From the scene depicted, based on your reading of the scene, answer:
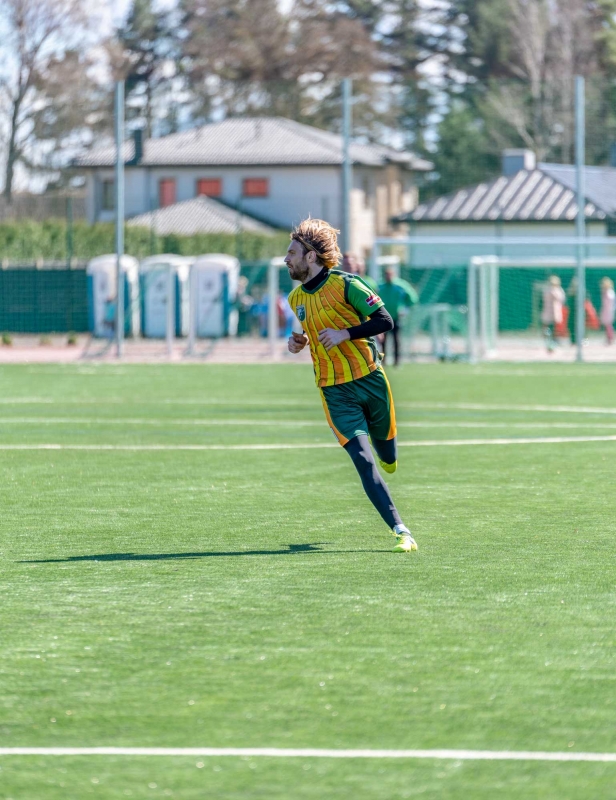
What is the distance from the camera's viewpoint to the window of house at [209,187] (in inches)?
2398

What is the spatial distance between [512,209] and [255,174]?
15363 millimetres

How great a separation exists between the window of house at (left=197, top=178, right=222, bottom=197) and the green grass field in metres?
48.2

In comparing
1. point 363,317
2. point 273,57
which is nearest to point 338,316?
point 363,317

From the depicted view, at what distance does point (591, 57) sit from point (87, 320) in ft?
96.5

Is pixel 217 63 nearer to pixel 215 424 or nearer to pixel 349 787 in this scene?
pixel 215 424

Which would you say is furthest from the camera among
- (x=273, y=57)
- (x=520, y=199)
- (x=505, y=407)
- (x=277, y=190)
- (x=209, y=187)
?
(x=273, y=57)

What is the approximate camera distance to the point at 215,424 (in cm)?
1638

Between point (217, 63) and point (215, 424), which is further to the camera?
point (217, 63)

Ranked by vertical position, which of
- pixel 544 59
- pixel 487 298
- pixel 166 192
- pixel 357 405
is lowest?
pixel 357 405

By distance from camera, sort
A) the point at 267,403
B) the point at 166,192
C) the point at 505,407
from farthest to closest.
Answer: the point at 166,192
the point at 267,403
the point at 505,407

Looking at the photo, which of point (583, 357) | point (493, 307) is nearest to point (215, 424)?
point (583, 357)

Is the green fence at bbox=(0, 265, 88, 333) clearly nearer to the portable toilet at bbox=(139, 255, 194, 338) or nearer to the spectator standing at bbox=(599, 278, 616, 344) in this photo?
the portable toilet at bbox=(139, 255, 194, 338)

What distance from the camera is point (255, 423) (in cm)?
1645

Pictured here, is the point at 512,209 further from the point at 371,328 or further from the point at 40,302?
the point at 371,328
